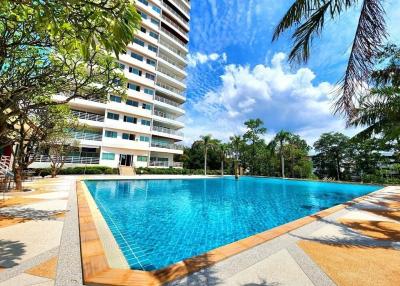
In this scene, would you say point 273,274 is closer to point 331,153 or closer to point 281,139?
point 281,139

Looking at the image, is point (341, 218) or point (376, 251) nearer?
point (376, 251)

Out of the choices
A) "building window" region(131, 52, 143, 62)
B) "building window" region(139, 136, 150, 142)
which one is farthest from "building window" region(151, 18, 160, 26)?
"building window" region(139, 136, 150, 142)

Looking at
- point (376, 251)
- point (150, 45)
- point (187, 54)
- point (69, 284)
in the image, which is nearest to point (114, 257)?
point (69, 284)

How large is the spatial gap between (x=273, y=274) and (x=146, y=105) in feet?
108

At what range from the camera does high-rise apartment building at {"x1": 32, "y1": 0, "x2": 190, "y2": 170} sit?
92.8 feet

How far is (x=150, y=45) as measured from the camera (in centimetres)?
3534

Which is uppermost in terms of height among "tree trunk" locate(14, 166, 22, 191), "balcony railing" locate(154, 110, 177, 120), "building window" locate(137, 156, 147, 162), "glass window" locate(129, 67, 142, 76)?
"glass window" locate(129, 67, 142, 76)

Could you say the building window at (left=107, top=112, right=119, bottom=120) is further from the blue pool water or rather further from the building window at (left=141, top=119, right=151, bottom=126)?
the blue pool water

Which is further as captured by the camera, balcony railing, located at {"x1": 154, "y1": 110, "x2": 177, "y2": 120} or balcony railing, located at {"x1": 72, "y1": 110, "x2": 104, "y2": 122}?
balcony railing, located at {"x1": 154, "y1": 110, "x2": 177, "y2": 120}

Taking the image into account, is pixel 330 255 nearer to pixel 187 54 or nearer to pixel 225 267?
pixel 225 267

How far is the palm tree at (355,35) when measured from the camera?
3.42m

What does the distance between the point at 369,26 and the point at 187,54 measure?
4239 centimetres

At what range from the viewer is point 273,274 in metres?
3.27

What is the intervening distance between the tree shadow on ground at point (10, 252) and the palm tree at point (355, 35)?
236 inches
